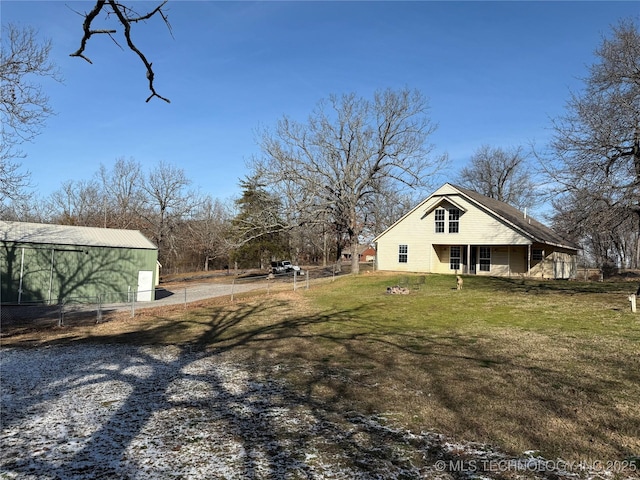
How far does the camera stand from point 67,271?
2619 cm

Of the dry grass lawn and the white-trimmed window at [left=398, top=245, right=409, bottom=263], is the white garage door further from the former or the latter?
the white-trimmed window at [left=398, top=245, right=409, bottom=263]

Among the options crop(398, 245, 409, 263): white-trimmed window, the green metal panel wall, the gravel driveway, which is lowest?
the gravel driveway

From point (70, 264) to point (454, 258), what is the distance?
2676 centimetres

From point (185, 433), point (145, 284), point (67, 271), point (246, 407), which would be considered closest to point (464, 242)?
point (145, 284)

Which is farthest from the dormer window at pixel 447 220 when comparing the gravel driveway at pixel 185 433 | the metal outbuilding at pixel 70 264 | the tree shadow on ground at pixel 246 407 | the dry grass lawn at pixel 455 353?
the gravel driveway at pixel 185 433

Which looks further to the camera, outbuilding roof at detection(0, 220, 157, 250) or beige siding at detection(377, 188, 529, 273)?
beige siding at detection(377, 188, 529, 273)

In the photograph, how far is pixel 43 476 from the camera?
13.3 feet

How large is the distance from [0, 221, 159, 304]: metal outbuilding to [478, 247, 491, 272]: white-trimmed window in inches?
937

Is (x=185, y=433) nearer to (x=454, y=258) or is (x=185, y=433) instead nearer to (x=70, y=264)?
(x=70, y=264)

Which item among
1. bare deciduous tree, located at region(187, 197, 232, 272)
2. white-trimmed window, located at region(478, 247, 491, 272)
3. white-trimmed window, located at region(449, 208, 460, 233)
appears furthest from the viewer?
bare deciduous tree, located at region(187, 197, 232, 272)

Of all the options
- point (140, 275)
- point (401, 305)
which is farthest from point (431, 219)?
point (140, 275)

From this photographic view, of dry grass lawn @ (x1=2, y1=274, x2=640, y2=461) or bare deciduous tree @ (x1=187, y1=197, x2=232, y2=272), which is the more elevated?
bare deciduous tree @ (x1=187, y1=197, x2=232, y2=272)

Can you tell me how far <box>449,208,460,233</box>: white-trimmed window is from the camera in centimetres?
3192

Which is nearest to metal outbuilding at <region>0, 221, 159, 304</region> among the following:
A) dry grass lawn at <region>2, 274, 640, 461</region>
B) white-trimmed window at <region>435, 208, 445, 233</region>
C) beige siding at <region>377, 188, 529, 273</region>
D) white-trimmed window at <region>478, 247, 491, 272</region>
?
dry grass lawn at <region>2, 274, 640, 461</region>
